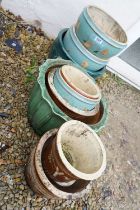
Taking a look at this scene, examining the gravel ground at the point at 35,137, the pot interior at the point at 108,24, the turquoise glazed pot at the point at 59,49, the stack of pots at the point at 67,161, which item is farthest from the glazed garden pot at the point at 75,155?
the pot interior at the point at 108,24

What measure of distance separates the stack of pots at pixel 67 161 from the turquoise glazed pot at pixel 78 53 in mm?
1274

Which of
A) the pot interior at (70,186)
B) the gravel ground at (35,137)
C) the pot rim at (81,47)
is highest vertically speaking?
the pot rim at (81,47)

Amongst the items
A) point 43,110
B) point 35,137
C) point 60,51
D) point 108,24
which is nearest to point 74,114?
point 43,110

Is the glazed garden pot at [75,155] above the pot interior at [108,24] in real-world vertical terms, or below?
below

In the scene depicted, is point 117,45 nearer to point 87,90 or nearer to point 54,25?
point 87,90

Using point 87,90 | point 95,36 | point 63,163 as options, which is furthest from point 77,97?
point 95,36

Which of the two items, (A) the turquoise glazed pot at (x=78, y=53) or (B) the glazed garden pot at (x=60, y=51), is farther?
(B) the glazed garden pot at (x=60, y=51)

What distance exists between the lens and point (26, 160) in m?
3.20

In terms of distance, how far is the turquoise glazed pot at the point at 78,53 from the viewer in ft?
12.6

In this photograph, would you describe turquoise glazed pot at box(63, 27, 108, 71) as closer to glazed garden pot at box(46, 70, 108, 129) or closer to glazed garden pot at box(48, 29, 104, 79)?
glazed garden pot at box(48, 29, 104, 79)

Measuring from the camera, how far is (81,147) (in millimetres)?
2947

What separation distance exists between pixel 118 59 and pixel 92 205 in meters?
2.47

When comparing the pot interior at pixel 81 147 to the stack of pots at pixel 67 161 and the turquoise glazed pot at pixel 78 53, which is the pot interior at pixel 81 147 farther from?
the turquoise glazed pot at pixel 78 53

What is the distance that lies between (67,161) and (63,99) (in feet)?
2.41
